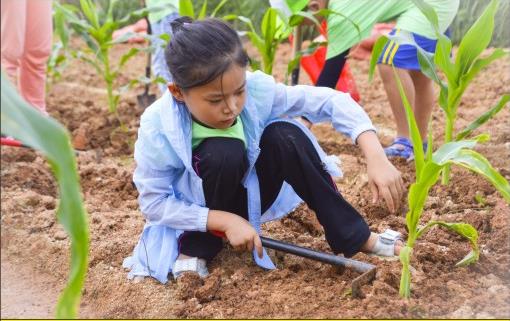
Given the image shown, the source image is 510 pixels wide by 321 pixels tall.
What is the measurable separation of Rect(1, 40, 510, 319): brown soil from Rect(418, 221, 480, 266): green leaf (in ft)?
0.12

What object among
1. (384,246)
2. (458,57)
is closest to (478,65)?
(458,57)

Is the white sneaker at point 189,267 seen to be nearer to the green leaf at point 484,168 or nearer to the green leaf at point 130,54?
the green leaf at point 484,168

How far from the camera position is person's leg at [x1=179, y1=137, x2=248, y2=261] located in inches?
69.2

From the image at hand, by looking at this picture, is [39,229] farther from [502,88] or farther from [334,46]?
[502,88]

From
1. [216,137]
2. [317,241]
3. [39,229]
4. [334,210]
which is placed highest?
[216,137]

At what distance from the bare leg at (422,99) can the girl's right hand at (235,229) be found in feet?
4.26

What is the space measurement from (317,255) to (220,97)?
1.59 ft

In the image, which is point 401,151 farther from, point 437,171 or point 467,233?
point 437,171

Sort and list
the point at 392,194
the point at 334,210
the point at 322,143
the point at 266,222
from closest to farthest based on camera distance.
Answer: the point at 392,194 → the point at 334,210 → the point at 266,222 → the point at 322,143

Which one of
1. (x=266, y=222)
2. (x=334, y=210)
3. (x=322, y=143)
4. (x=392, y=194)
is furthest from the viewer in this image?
(x=322, y=143)

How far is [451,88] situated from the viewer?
2217mm

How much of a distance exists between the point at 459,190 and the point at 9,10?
185cm

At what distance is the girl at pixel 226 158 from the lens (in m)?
1.65

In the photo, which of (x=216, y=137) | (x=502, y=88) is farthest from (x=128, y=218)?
(x=502, y=88)
